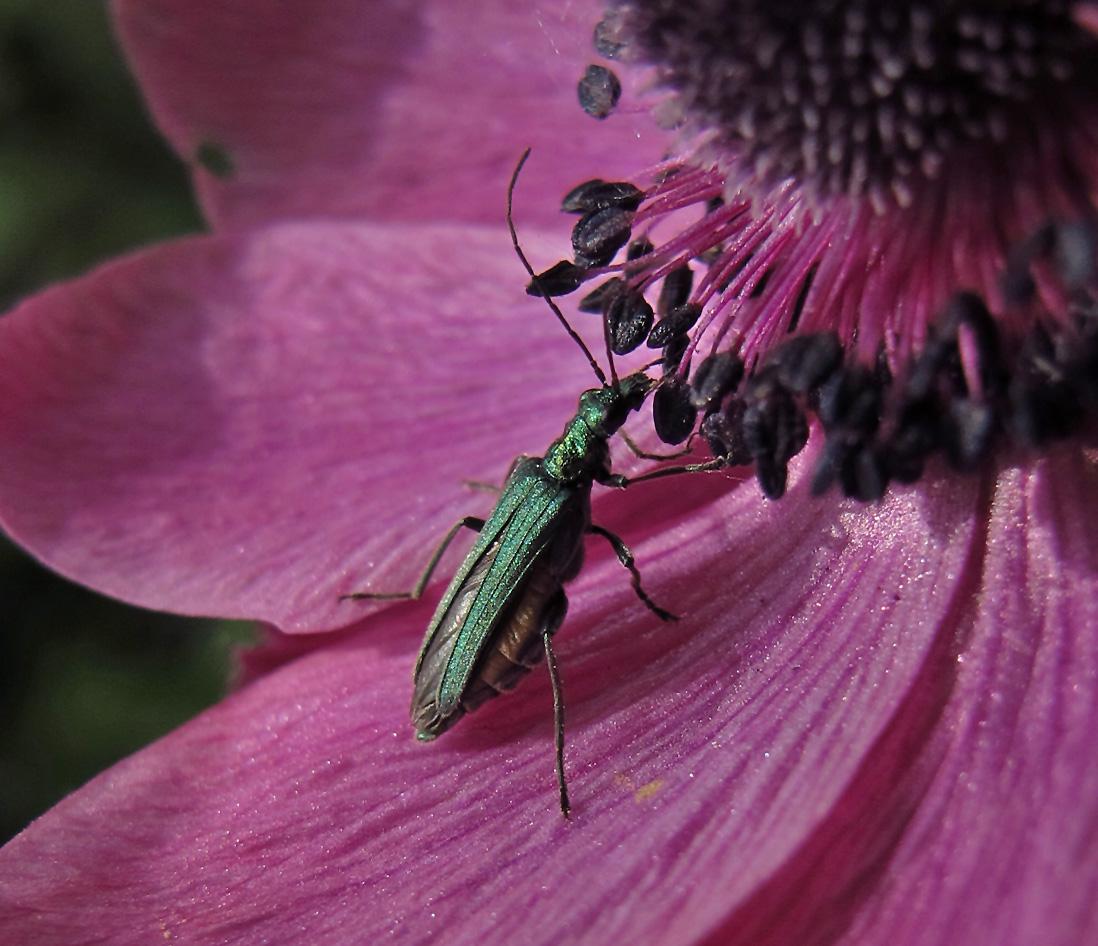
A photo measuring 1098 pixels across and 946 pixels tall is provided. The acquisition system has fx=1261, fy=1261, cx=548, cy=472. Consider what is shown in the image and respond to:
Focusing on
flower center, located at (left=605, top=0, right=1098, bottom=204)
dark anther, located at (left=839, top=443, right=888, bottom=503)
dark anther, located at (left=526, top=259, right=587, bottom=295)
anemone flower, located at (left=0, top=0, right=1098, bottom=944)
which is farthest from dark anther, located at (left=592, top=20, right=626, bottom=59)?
dark anther, located at (left=839, top=443, right=888, bottom=503)

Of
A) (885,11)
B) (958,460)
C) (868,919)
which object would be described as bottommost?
(868,919)

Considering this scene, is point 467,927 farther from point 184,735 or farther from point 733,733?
point 184,735

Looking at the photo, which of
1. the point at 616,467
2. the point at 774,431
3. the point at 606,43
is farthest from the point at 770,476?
the point at 606,43

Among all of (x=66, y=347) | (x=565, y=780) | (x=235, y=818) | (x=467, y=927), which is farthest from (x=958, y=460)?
(x=66, y=347)

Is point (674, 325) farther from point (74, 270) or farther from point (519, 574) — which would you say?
point (74, 270)

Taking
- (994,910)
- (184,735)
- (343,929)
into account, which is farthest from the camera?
(184,735)

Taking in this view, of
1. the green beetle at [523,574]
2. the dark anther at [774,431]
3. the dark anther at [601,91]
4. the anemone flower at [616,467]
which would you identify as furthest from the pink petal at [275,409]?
the dark anther at [774,431]
